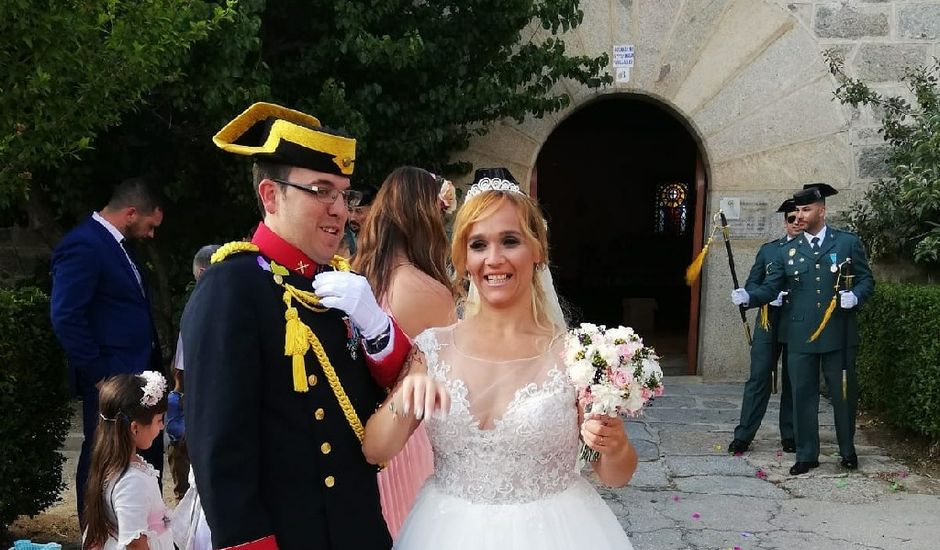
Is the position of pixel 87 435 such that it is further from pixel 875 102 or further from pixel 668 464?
pixel 875 102

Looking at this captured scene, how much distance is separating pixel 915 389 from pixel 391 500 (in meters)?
4.88

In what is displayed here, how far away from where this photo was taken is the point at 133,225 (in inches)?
194

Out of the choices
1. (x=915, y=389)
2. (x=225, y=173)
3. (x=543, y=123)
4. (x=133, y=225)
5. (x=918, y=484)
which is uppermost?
(x=543, y=123)

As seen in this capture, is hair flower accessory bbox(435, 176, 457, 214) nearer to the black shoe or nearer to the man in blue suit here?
the man in blue suit

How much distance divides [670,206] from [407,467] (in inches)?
576

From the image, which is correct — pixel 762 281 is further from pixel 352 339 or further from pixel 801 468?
pixel 352 339

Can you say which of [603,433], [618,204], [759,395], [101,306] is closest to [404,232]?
[603,433]

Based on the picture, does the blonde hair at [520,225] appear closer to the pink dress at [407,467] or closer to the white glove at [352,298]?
the white glove at [352,298]

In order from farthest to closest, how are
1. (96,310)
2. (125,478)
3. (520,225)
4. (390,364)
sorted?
(96,310) < (125,478) < (520,225) < (390,364)

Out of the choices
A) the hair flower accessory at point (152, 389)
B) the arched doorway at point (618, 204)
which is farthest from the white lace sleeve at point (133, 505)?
the arched doorway at point (618, 204)

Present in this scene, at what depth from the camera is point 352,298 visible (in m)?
2.20

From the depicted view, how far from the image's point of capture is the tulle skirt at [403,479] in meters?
3.20

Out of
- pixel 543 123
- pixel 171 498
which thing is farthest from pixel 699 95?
pixel 171 498

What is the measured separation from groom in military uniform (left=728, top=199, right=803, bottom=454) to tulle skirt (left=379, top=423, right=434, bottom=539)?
3890mm
